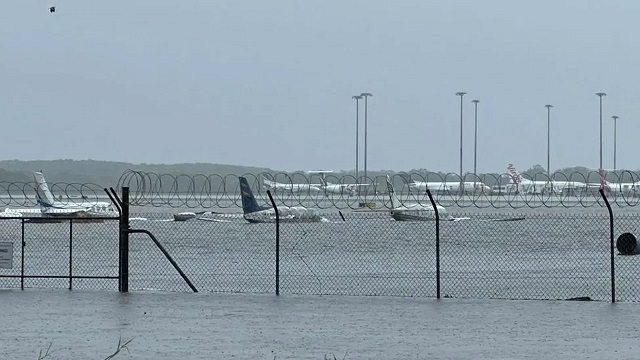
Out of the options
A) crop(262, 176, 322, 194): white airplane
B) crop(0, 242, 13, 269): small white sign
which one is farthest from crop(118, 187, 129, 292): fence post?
crop(262, 176, 322, 194): white airplane

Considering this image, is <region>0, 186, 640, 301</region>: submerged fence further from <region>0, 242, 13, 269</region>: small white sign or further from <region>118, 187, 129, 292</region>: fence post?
<region>0, 242, 13, 269</region>: small white sign

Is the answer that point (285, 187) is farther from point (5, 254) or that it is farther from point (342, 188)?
point (5, 254)

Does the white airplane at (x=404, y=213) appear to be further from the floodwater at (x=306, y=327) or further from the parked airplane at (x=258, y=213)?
the floodwater at (x=306, y=327)

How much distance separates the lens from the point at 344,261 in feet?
144

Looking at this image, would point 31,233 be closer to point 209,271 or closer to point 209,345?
point 209,271

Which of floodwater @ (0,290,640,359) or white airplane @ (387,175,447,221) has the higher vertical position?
floodwater @ (0,290,640,359)

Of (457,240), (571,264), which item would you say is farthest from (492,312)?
(457,240)

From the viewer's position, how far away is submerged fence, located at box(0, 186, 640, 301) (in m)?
29.8

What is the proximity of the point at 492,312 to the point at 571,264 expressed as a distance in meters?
20.5

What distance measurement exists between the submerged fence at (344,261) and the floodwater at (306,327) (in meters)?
1.70

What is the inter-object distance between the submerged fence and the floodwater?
1.70m

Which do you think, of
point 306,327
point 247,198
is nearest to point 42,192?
point 247,198

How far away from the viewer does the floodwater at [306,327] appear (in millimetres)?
16047

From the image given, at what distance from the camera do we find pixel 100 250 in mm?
51906
